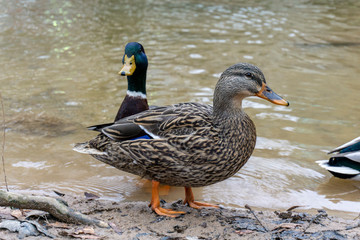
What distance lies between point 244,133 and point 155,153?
0.63 m

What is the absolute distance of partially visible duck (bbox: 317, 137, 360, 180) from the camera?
4633 millimetres

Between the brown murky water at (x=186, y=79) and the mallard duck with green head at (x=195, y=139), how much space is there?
2.71 ft

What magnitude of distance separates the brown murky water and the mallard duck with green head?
826 millimetres

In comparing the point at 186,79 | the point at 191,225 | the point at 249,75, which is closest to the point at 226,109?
the point at 249,75

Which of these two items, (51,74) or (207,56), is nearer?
(51,74)

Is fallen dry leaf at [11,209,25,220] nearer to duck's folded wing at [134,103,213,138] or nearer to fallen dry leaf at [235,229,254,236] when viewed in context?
duck's folded wing at [134,103,213,138]

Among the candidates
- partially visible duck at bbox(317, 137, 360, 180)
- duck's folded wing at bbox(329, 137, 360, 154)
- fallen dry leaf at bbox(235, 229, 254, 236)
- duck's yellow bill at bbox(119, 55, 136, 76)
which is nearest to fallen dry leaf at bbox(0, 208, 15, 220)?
fallen dry leaf at bbox(235, 229, 254, 236)

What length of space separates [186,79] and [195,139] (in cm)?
420

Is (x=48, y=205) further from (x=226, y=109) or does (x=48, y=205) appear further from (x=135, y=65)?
(x=135, y=65)

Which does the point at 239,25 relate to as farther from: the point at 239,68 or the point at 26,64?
the point at 239,68

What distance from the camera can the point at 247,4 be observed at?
1337cm

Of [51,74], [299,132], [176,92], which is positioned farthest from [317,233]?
[51,74]

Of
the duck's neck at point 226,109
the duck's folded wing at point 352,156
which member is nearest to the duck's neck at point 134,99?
the duck's neck at point 226,109

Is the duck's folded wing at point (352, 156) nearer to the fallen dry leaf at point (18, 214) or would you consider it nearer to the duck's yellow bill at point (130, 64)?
the duck's yellow bill at point (130, 64)
